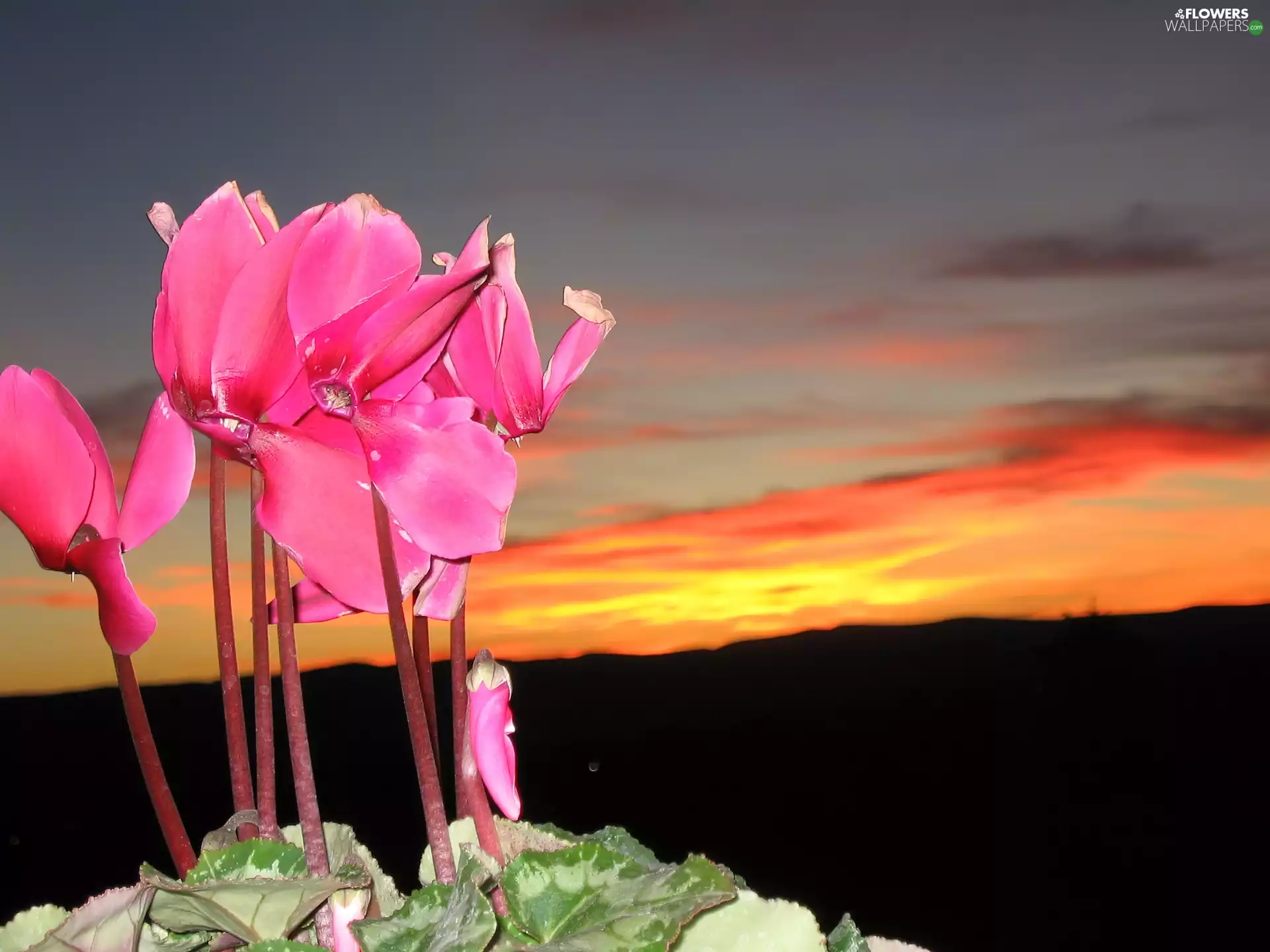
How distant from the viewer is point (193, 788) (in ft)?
11.2

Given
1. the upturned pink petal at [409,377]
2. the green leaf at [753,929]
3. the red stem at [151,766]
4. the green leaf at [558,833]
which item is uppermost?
the upturned pink petal at [409,377]

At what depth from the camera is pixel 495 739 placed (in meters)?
0.47

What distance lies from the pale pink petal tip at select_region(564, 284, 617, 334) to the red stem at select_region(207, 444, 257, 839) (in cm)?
17

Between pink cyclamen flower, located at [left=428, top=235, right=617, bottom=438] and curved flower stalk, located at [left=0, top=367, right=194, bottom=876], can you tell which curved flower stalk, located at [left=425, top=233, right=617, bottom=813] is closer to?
pink cyclamen flower, located at [left=428, top=235, right=617, bottom=438]

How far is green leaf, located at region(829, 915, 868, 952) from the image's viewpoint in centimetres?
48

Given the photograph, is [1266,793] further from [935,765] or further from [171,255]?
[171,255]

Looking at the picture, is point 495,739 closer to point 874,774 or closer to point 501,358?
point 501,358

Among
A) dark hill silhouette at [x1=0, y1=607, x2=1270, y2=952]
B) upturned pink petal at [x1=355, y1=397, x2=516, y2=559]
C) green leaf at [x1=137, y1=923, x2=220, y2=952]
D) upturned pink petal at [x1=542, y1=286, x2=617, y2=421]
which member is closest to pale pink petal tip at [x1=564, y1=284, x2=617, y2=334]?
→ upturned pink petal at [x1=542, y1=286, x2=617, y2=421]

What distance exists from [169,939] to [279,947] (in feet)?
0.43

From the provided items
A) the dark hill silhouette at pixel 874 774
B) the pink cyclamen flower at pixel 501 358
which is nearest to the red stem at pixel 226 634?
the pink cyclamen flower at pixel 501 358

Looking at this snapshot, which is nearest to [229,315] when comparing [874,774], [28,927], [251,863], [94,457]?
[94,457]

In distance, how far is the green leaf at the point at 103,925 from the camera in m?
0.45

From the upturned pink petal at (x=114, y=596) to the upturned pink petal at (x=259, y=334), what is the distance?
88mm

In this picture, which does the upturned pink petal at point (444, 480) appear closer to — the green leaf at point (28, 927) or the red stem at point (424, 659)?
the red stem at point (424, 659)
